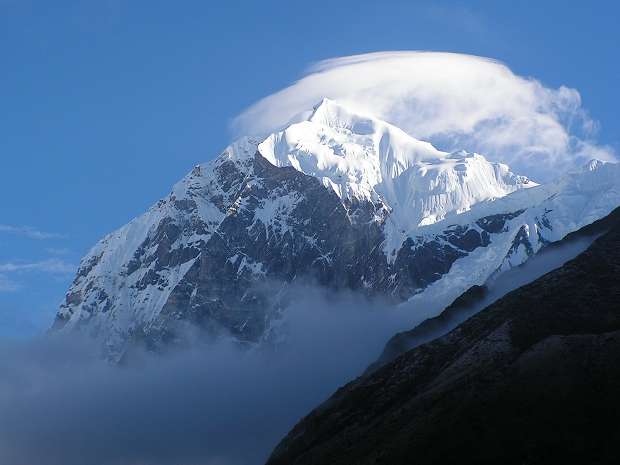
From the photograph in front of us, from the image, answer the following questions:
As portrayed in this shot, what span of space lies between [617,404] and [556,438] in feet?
35.4

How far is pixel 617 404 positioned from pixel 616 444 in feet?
36.5

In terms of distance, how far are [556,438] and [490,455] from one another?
9.20 metres

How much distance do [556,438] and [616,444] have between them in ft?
29.8

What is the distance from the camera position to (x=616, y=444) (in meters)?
190

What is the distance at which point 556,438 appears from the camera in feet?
641

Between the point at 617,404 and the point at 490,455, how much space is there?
63.0 ft

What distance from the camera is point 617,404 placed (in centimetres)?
19962

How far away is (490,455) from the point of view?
646 ft

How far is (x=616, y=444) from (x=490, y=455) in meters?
17.5
